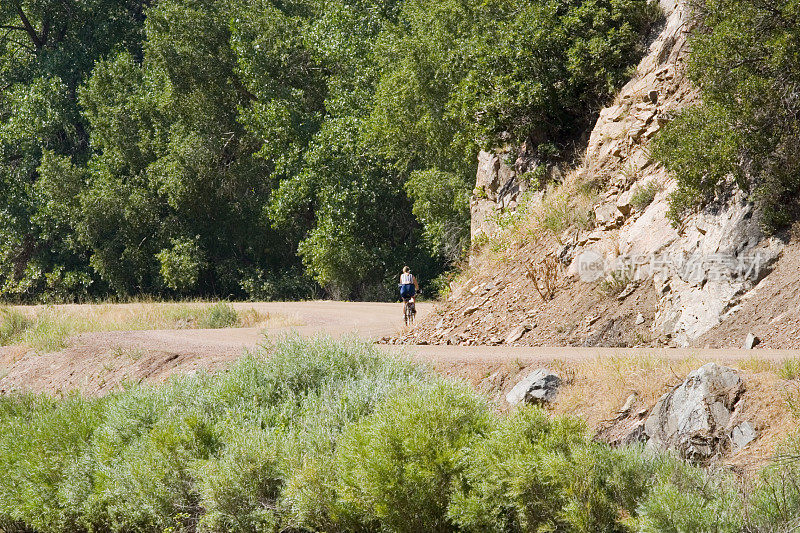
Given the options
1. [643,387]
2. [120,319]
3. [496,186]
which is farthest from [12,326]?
[643,387]

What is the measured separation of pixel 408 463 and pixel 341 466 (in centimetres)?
61

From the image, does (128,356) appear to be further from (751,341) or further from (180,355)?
(751,341)

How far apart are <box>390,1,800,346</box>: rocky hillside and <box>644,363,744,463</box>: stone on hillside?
4.02 m

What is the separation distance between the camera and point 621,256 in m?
16.2

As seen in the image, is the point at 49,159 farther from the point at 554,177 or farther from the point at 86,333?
the point at 554,177

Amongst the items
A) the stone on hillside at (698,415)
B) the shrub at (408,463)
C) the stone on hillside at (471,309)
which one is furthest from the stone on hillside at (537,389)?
the stone on hillside at (471,309)

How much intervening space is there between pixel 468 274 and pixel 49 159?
81.4ft

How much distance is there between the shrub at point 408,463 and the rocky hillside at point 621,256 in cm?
597

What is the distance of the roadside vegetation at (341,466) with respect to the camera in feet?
23.0

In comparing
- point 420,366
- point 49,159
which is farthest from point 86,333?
point 49,159

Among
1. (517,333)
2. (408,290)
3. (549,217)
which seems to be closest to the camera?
(517,333)

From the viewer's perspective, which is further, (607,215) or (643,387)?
(607,215)

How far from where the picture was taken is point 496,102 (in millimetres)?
20625

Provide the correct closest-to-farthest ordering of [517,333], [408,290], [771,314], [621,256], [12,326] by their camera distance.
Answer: [771,314]
[621,256]
[517,333]
[408,290]
[12,326]
